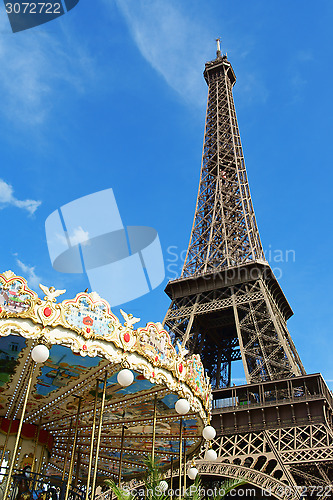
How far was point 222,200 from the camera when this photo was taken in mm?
39531

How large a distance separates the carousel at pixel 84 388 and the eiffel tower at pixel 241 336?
20.7ft

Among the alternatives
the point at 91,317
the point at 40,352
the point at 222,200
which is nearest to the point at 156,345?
the point at 91,317

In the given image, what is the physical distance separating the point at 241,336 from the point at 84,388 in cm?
1836

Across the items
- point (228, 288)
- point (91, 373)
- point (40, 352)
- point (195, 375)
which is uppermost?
point (228, 288)

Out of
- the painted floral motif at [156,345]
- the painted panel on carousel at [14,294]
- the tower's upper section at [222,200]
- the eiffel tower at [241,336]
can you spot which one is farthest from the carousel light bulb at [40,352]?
the tower's upper section at [222,200]

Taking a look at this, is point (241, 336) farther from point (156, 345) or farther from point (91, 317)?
point (91, 317)

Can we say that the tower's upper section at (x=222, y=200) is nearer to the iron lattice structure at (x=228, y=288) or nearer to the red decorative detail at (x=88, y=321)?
the iron lattice structure at (x=228, y=288)

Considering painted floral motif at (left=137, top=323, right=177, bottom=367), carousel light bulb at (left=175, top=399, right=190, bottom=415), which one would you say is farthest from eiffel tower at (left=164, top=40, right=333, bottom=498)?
painted floral motif at (left=137, top=323, right=177, bottom=367)

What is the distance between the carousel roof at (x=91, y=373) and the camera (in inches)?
327

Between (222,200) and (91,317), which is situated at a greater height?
(222,200)

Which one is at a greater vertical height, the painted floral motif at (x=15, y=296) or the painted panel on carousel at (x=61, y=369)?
the painted floral motif at (x=15, y=296)

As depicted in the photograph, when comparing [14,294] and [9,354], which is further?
[9,354]

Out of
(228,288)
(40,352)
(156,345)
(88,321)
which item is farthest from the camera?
(228,288)

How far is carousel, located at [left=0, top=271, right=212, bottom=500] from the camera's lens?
834cm
